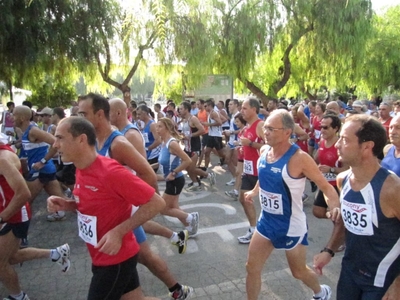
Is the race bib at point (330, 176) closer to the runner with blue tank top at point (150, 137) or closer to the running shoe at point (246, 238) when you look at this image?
the running shoe at point (246, 238)

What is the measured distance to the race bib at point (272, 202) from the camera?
9.98 ft

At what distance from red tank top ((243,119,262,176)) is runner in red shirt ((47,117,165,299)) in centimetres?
278

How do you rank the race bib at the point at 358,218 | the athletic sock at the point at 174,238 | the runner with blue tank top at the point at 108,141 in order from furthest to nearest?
the athletic sock at the point at 174,238 → the runner with blue tank top at the point at 108,141 → the race bib at the point at 358,218

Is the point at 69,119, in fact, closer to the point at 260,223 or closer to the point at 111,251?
the point at 111,251

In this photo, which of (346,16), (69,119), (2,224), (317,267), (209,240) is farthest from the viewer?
(346,16)

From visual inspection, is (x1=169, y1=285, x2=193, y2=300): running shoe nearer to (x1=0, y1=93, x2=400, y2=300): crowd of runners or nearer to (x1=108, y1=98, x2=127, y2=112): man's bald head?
(x1=0, y1=93, x2=400, y2=300): crowd of runners

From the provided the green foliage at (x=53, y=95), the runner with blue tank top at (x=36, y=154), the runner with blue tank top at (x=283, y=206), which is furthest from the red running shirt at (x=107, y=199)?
the green foliage at (x=53, y=95)

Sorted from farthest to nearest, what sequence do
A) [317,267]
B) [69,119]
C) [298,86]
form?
[298,86] → [317,267] → [69,119]

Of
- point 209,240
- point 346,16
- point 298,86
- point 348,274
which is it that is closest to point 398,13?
point 298,86

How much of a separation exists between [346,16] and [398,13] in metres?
10.5

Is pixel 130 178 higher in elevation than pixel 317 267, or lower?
higher

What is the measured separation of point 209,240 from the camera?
5047 mm

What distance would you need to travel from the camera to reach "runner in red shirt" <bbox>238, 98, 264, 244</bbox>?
4.90 m

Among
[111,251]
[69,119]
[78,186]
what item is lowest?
[111,251]
